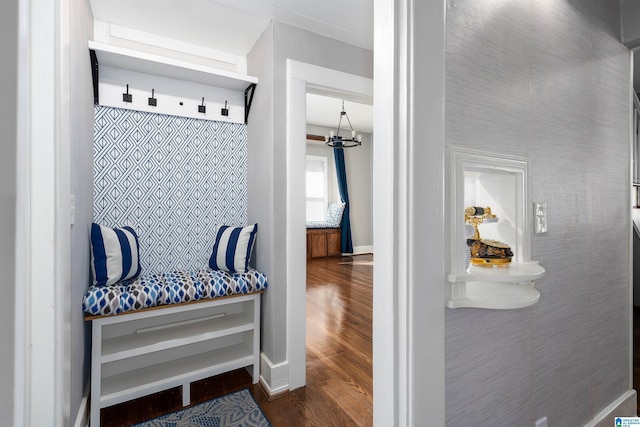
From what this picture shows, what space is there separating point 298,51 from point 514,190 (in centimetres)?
161

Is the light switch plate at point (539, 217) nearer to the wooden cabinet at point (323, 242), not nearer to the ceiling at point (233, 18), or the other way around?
the ceiling at point (233, 18)

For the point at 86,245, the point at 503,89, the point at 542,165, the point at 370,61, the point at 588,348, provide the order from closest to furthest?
the point at 503,89
the point at 542,165
the point at 588,348
the point at 86,245
the point at 370,61

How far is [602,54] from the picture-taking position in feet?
4.68

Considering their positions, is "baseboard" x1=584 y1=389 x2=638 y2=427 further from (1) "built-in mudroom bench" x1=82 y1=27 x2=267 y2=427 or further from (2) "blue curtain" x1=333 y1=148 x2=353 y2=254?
(2) "blue curtain" x1=333 y1=148 x2=353 y2=254

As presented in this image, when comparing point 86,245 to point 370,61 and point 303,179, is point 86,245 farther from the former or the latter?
point 370,61

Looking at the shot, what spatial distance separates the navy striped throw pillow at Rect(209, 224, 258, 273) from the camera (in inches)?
80.7

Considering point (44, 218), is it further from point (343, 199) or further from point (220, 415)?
point (343, 199)

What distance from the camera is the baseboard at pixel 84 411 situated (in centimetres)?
145

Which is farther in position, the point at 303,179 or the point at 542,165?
the point at 303,179

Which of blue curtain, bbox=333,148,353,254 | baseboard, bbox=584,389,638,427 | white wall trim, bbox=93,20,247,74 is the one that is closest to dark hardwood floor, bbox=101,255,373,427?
baseboard, bbox=584,389,638,427

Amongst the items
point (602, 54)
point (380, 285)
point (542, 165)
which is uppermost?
point (602, 54)

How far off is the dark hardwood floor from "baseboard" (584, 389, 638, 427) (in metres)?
1.09

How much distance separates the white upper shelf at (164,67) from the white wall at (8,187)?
187 cm

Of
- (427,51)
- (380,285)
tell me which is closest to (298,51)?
(427,51)
